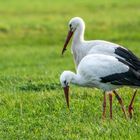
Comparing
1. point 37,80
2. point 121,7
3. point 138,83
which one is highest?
point 138,83

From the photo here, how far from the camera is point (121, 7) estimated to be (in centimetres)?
3775

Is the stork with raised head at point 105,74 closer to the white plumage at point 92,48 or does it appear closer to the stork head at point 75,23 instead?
the white plumage at point 92,48

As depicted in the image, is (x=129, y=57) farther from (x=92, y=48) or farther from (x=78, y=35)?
(x=78, y=35)

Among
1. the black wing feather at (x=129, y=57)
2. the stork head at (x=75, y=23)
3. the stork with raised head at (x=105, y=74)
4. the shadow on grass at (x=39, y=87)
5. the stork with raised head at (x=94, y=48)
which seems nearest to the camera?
the stork with raised head at (x=105, y=74)

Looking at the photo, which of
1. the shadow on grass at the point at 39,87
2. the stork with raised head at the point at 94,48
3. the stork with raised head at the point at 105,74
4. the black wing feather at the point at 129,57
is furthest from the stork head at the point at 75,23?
the stork with raised head at the point at 105,74

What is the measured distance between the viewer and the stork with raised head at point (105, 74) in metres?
8.35

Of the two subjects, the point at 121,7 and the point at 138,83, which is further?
the point at 121,7

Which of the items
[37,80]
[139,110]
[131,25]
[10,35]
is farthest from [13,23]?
[139,110]

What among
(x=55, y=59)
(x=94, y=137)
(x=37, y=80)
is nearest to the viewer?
(x=94, y=137)

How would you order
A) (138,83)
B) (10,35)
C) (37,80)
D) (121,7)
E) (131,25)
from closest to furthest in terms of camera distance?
(138,83) → (37,80) → (10,35) → (131,25) → (121,7)

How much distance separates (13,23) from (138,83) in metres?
22.0

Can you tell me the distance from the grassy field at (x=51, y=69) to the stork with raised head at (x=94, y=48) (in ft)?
2.34

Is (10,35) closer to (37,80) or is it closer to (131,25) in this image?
(131,25)

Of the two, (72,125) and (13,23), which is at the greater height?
(72,125)
